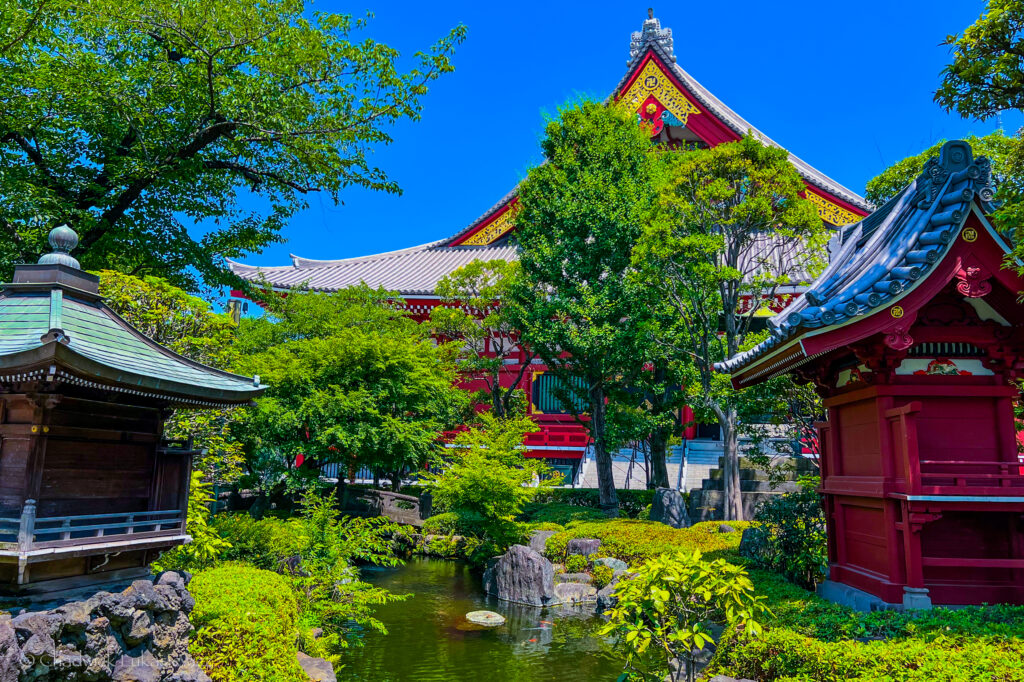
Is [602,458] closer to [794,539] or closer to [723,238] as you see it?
[723,238]

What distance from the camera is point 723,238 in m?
15.5

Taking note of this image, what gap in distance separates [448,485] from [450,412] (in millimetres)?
3818

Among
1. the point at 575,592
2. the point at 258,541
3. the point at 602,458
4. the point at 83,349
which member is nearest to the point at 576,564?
the point at 575,592

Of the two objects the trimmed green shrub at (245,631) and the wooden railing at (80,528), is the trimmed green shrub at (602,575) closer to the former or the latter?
the trimmed green shrub at (245,631)

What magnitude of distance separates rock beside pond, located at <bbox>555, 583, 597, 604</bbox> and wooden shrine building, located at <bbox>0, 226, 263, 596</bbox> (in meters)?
8.01

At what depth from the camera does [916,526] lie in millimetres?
7605

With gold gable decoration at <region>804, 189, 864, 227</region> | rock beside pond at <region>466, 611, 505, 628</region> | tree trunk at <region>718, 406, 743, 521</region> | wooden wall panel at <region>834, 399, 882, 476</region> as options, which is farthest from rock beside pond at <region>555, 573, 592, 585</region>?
gold gable decoration at <region>804, 189, 864, 227</region>

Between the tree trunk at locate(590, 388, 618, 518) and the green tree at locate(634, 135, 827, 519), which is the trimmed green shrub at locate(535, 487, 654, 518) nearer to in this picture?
the tree trunk at locate(590, 388, 618, 518)

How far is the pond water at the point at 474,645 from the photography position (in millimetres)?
9562

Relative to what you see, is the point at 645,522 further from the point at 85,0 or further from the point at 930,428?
the point at 85,0

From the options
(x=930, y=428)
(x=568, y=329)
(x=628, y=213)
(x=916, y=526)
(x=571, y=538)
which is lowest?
(x=571, y=538)

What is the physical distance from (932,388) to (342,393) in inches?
493

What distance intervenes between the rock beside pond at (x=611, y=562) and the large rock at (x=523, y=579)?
3.40ft

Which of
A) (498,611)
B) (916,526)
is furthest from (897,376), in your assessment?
(498,611)
